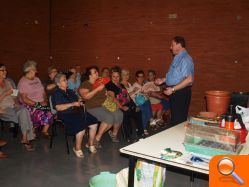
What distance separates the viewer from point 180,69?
3.68 m

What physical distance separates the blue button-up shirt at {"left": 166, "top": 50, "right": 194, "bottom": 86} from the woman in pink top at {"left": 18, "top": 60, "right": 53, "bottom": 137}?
2113 mm

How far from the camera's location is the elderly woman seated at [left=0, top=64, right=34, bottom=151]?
4391 millimetres

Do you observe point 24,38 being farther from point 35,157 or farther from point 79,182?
point 79,182

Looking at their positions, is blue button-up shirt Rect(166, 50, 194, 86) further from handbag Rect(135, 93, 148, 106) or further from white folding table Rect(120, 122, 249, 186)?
handbag Rect(135, 93, 148, 106)

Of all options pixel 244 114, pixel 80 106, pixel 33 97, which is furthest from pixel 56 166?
pixel 244 114

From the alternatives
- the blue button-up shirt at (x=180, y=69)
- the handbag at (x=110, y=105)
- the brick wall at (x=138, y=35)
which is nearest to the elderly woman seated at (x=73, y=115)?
the handbag at (x=110, y=105)

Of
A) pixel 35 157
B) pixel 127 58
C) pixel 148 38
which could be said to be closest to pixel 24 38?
pixel 127 58

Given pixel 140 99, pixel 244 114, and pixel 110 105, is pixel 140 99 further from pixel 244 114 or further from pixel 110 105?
pixel 244 114

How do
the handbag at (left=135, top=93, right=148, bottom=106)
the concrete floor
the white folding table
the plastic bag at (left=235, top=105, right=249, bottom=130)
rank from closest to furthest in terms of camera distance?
the white folding table < the plastic bag at (left=235, top=105, right=249, bottom=130) < the concrete floor < the handbag at (left=135, top=93, right=148, bottom=106)

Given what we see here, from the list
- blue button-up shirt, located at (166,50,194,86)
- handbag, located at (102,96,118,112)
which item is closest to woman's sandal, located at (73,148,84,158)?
handbag, located at (102,96,118,112)

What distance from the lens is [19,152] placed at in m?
4.15

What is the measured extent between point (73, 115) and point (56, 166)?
753 millimetres

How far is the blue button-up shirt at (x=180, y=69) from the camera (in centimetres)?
366

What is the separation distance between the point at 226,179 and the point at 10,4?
7069 millimetres
